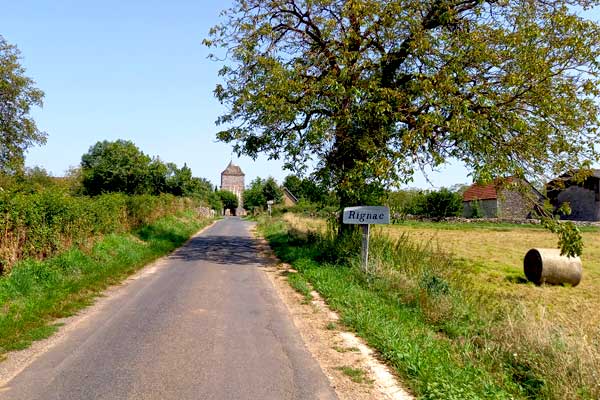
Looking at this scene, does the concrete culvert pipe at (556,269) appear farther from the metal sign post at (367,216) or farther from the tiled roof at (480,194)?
the tiled roof at (480,194)

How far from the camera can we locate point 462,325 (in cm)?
761

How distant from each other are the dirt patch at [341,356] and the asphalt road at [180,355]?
16 centimetres

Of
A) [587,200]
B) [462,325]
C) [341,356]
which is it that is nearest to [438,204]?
[587,200]

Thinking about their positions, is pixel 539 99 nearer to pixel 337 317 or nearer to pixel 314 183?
pixel 314 183

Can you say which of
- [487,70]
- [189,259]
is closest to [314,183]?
[189,259]

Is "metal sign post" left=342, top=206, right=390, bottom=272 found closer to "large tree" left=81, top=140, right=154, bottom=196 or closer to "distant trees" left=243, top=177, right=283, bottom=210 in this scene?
"large tree" left=81, top=140, right=154, bottom=196

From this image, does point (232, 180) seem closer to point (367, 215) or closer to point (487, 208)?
point (487, 208)

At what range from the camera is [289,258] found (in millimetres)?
16047

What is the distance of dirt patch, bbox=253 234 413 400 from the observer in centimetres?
489

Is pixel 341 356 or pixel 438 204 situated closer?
pixel 341 356

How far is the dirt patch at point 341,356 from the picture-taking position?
4.89m

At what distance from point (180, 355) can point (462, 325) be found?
4.44m

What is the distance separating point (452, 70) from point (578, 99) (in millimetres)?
3553

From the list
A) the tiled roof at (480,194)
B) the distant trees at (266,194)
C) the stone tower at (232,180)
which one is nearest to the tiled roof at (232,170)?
the stone tower at (232,180)
